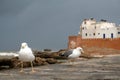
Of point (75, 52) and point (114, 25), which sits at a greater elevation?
point (114, 25)

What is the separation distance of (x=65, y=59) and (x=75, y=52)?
72.7 inches

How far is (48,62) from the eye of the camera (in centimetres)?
1705

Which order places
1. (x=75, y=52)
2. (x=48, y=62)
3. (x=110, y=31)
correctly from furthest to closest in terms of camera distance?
(x=110, y=31) → (x=75, y=52) → (x=48, y=62)

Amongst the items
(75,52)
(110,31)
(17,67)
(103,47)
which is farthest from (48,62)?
(110,31)

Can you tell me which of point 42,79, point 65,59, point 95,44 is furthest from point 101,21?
point 42,79

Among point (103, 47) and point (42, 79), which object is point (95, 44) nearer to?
point (103, 47)

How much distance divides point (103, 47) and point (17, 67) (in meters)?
47.8

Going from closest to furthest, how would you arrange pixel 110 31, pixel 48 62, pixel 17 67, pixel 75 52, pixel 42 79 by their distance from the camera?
pixel 42 79 → pixel 17 67 → pixel 48 62 → pixel 75 52 → pixel 110 31

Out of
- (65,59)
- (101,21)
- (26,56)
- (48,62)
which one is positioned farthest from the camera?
(101,21)

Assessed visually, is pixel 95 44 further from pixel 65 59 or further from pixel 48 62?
pixel 48 62

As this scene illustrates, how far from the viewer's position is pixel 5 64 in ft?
45.6

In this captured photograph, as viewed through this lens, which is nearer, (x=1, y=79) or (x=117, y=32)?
(x=1, y=79)

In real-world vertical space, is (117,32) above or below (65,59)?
above

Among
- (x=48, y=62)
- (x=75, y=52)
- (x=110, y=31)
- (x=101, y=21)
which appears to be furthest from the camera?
(x=101, y=21)
